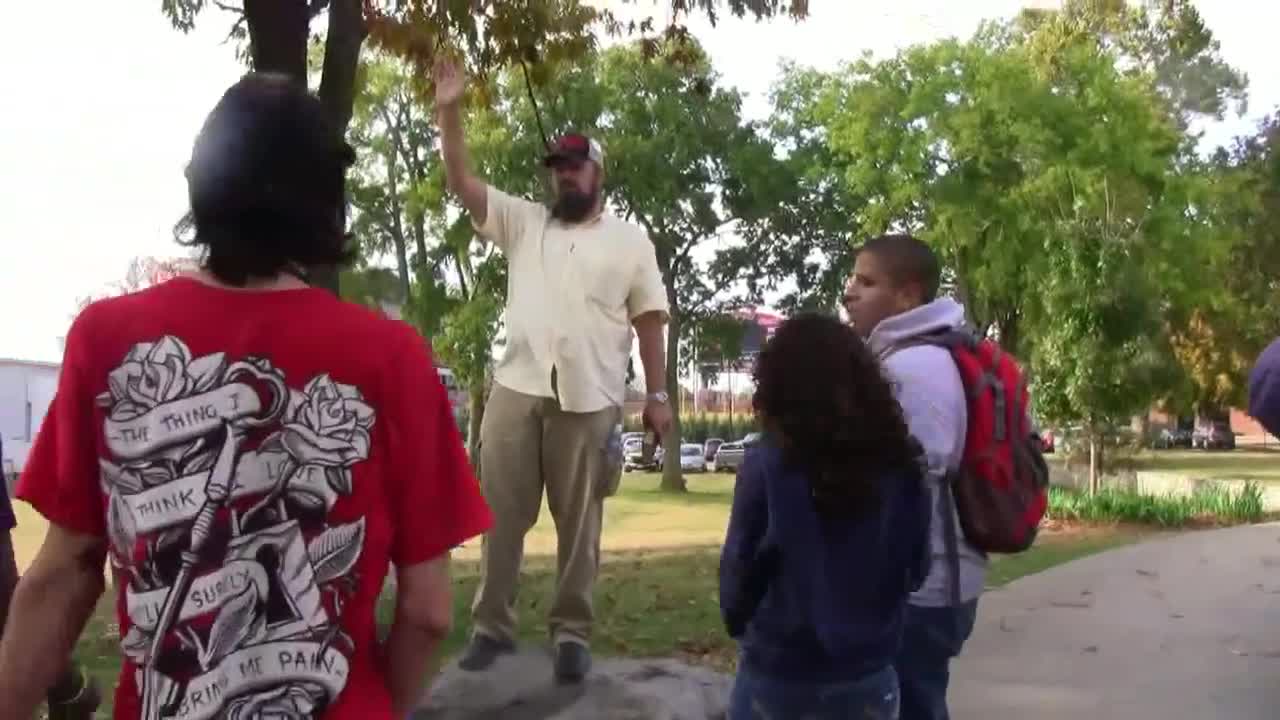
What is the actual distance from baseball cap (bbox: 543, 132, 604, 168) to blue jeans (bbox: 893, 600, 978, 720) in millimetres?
1934

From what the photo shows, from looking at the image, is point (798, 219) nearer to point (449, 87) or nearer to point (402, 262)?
point (402, 262)

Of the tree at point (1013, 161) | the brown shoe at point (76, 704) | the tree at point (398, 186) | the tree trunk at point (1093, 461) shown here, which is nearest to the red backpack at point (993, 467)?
the brown shoe at point (76, 704)

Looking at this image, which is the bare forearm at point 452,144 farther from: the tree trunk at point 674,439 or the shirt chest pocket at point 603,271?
the tree trunk at point 674,439

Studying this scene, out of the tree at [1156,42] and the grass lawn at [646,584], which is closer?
the grass lawn at [646,584]

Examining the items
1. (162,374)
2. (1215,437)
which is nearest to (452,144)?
(162,374)

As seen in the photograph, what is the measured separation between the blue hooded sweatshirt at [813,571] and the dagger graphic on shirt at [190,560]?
1548mm

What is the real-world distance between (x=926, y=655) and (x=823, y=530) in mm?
815

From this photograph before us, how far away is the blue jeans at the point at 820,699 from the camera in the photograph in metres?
3.21

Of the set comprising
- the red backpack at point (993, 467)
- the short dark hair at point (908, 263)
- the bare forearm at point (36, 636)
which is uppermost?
the short dark hair at point (908, 263)

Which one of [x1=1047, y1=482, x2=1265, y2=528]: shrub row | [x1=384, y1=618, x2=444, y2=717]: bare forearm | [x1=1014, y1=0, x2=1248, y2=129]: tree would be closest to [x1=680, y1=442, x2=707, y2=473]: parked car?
[x1=1014, y1=0, x2=1248, y2=129]: tree

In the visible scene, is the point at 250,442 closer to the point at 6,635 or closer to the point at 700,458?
the point at 6,635

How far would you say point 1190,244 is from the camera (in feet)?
87.8

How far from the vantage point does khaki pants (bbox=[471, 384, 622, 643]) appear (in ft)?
15.9

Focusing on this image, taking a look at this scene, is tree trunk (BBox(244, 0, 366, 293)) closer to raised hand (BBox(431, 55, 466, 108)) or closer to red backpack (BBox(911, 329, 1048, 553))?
raised hand (BBox(431, 55, 466, 108))
